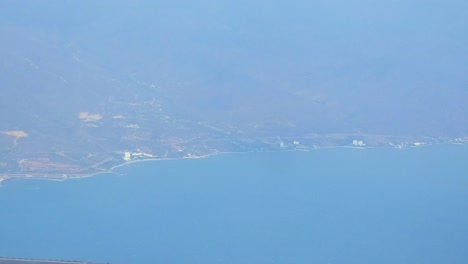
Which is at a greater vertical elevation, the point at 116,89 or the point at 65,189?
the point at 116,89

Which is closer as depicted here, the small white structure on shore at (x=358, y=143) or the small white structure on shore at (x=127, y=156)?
the small white structure on shore at (x=127, y=156)

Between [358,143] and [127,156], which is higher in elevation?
[358,143]

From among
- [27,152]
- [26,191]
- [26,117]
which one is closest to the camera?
[26,191]

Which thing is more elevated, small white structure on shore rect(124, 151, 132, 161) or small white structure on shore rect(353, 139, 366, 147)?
small white structure on shore rect(353, 139, 366, 147)

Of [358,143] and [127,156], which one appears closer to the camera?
[127,156]

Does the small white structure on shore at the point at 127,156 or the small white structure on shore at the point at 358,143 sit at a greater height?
the small white structure on shore at the point at 358,143

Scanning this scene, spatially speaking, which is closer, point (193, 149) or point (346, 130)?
point (193, 149)

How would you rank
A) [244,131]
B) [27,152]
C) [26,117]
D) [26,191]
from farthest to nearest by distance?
[244,131] → [26,117] → [27,152] → [26,191]

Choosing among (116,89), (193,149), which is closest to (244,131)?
(193,149)

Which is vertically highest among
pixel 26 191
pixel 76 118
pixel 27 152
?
pixel 76 118

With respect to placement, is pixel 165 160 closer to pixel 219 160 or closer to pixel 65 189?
pixel 219 160

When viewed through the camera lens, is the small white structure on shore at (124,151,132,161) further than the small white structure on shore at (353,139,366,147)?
No
